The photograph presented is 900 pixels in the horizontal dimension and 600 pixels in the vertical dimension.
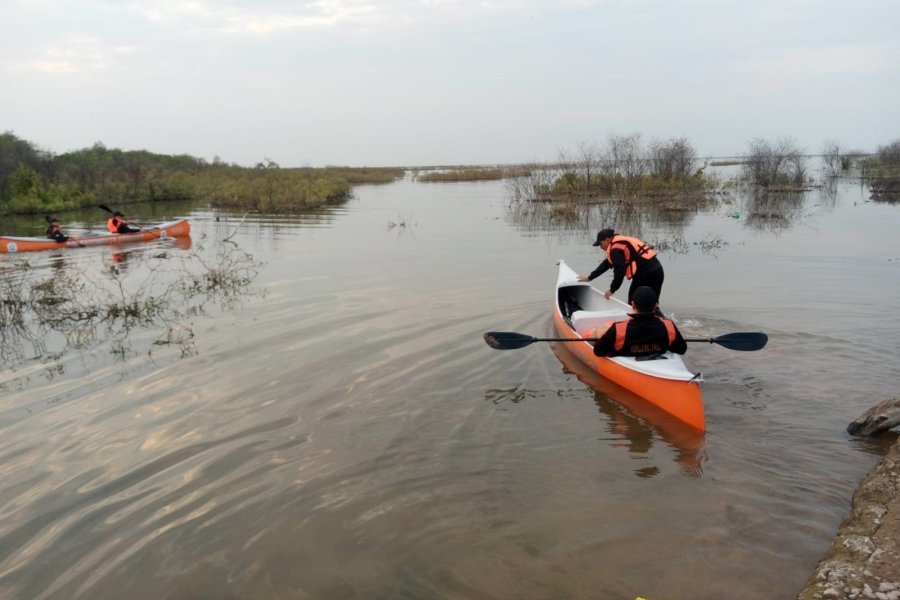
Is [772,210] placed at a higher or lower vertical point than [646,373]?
higher

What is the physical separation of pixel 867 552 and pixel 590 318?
4.90 m

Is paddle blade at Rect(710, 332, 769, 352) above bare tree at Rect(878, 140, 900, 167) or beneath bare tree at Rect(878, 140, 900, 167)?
beneath

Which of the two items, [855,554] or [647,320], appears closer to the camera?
[855,554]

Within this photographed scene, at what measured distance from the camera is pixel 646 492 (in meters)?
4.82

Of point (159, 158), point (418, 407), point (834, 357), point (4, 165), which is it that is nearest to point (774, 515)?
point (418, 407)

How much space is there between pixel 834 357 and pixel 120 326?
10.7 m

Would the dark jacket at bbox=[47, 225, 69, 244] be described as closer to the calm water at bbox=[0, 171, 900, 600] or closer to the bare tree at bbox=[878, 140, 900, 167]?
the calm water at bbox=[0, 171, 900, 600]

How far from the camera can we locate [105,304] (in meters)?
10.8

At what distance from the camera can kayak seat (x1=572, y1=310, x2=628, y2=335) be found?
815 centimetres

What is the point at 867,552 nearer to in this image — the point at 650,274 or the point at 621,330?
the point at 621,330

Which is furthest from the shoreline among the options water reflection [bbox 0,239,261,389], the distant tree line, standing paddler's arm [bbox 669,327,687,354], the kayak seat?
the distant tree line

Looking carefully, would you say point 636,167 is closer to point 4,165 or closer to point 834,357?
point 834,357

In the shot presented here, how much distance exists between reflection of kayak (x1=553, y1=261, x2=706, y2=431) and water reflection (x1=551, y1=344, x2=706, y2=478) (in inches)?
3.5

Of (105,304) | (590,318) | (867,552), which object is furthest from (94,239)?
(867,552)
